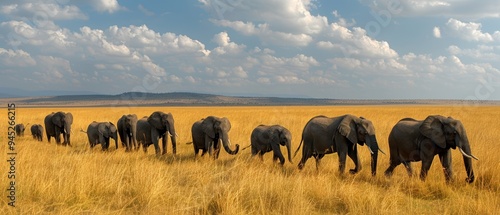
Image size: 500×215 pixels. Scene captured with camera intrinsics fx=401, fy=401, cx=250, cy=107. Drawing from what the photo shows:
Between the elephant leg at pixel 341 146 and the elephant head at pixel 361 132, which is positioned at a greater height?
the elephant head at pixel 361 132

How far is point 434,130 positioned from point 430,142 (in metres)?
0.31

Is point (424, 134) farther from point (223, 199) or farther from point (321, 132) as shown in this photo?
point (223, 199)

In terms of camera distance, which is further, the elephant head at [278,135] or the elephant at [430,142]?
the elephant head at [278,135]

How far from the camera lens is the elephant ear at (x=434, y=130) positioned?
26.9 feet

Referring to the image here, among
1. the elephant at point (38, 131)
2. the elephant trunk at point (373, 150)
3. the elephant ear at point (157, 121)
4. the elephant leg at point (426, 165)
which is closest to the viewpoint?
the elephant leg at point (426, 165)

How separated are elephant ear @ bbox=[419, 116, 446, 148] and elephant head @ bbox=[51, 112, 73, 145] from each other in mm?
14153

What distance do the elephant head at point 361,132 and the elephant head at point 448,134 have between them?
3.59ft

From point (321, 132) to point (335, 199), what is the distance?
3.51 meters

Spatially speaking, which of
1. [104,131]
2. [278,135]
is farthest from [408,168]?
[104,131]

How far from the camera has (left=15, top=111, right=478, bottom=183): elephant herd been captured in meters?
8.25

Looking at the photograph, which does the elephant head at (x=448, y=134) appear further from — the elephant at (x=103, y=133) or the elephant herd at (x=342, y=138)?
the elephant at (x=103, y=133)

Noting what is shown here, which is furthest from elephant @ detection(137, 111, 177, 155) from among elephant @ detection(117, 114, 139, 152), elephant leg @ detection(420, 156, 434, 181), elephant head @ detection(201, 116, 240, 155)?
elephant leg @ detection(420, 156, 434, 181)

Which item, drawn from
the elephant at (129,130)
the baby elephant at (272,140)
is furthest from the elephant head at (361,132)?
the elephant at (129,130)

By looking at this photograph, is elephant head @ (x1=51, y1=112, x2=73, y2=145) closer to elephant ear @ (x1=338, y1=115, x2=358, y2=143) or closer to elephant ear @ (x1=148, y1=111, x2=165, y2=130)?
elephant ear @ (x1=148, y1=111, x2=165, y2=130)
